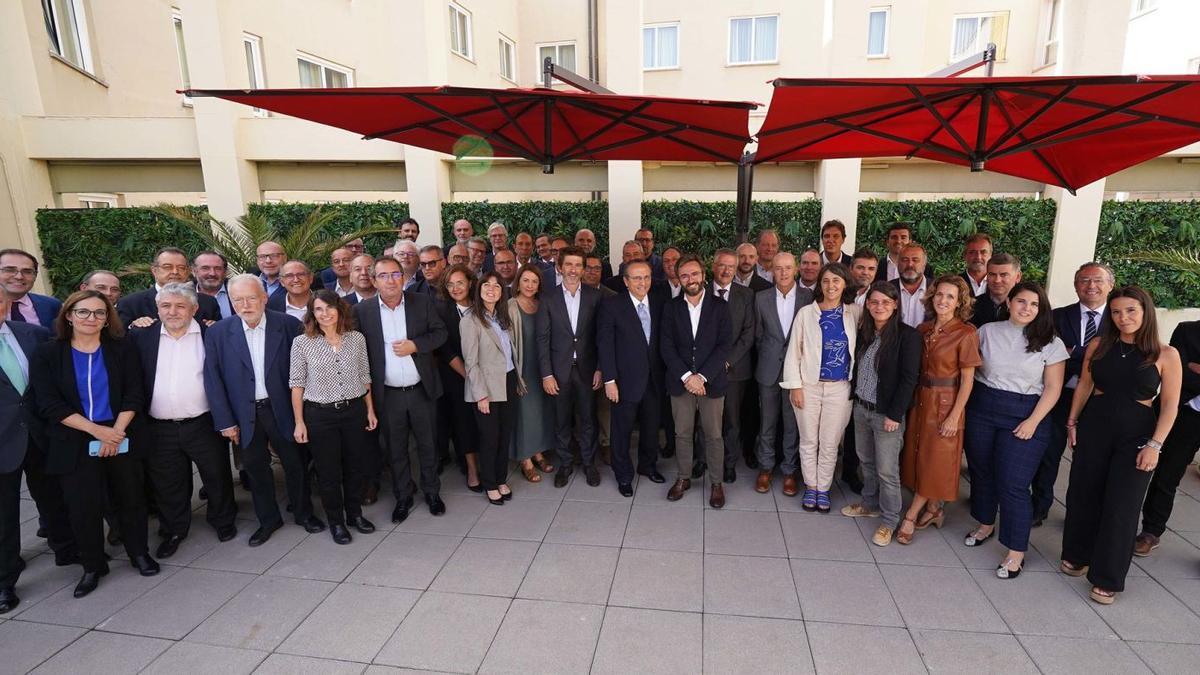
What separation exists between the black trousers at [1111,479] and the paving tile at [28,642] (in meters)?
5.72

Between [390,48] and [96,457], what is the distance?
7412mm

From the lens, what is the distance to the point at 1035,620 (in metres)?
2.96

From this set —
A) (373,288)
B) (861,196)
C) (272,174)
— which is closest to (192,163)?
(272,174)

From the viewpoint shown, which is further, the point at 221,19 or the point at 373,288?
the point at 221,19

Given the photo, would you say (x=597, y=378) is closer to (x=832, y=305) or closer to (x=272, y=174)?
(x=832, y=305)

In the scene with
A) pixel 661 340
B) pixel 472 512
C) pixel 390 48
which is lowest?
pixel 472 512

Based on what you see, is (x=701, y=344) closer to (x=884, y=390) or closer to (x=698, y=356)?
(x=698, y=356)

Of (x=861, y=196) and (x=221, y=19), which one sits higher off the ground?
(x=221, y=19)

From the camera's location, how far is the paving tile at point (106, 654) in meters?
2.70

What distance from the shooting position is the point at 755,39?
38.2 feet

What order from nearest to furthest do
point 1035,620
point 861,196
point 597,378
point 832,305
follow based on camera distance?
point 1035,620
point 832,305
point 597,378
point 861,196

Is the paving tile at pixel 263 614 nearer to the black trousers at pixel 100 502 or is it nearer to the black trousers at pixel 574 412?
the black trousers at pixel 100 502

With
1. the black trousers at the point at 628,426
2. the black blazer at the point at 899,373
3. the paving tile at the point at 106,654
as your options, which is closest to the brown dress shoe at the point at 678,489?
the black trousers at the point at 628,426

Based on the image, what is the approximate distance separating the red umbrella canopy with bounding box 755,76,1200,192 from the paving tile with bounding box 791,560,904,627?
9.75 feet
